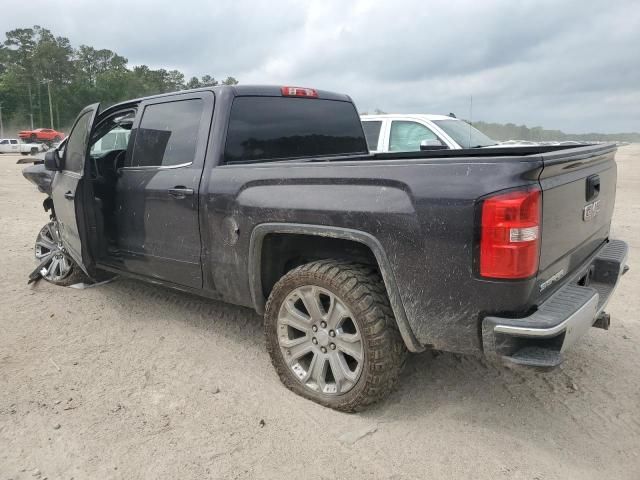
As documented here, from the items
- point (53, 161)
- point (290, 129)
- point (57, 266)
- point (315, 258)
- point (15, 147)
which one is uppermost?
point (15, 147)

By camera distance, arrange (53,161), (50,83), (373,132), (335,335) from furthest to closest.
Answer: (50,83)
(373,132)
(53,161)
(335,335)

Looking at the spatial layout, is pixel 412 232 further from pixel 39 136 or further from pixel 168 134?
pixel 39 136

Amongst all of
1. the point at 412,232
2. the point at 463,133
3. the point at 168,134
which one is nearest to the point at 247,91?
the point at 168,134

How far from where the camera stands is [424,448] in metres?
2.65

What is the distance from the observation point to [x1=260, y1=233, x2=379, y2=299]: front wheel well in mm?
3014

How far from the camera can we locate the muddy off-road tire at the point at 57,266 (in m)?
5.26

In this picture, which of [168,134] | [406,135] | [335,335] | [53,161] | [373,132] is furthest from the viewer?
[373,132]

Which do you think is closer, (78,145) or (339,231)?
(339,231)

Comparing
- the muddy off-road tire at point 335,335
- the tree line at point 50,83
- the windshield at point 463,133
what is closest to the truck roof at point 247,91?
the muddy off-road tire at point 335,335

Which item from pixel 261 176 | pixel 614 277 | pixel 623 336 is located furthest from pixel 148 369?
pixel 623 336

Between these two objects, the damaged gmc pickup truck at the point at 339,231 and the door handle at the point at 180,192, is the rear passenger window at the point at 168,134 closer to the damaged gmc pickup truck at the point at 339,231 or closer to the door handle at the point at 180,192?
the damaged gmc pickup truck at the point at 339,231

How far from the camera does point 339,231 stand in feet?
9.02

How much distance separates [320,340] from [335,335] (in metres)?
0.13

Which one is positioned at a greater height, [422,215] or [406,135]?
[406,135]
